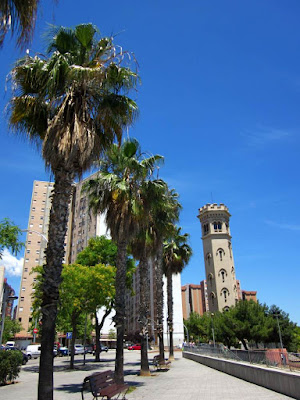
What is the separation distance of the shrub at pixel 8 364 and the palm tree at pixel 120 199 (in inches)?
220

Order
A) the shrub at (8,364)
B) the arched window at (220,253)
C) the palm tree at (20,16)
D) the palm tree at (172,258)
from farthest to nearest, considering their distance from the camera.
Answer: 1. the arched window at (220,253)
2. the palm tree at (172,258)
3. the shrub at (8,364)
4. the palm tree at (20,16)

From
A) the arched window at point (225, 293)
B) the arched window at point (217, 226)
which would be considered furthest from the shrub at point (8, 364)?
the arched window at point (217, 226)

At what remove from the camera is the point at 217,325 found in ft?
166

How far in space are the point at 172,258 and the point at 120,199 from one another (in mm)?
19668

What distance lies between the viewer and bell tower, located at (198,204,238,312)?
268 ft

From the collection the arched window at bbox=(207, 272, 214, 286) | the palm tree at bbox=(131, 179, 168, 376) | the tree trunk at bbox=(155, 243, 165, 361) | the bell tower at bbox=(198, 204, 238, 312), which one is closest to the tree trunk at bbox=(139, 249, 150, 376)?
the palm tree at bbox=(131, 179, 168, 376)

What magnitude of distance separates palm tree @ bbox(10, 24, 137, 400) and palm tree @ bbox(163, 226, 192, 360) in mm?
23850

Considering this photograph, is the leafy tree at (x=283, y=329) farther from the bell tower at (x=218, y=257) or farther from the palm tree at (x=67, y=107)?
the palm tree at (x=67, y=107)

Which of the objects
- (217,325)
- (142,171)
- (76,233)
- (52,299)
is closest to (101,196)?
(142,171)

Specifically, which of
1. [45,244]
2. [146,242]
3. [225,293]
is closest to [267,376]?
[146,242]

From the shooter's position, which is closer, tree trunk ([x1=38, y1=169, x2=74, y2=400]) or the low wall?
tree trunk ([x1=38, y1=169, x2=74, y2=400])

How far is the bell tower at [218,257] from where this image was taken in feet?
268

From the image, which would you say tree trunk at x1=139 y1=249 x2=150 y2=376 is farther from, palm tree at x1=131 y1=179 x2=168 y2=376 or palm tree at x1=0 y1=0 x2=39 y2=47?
palm tree at x1=0 y1=0 x2=39 y2=47

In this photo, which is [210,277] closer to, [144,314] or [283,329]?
[283,329]
